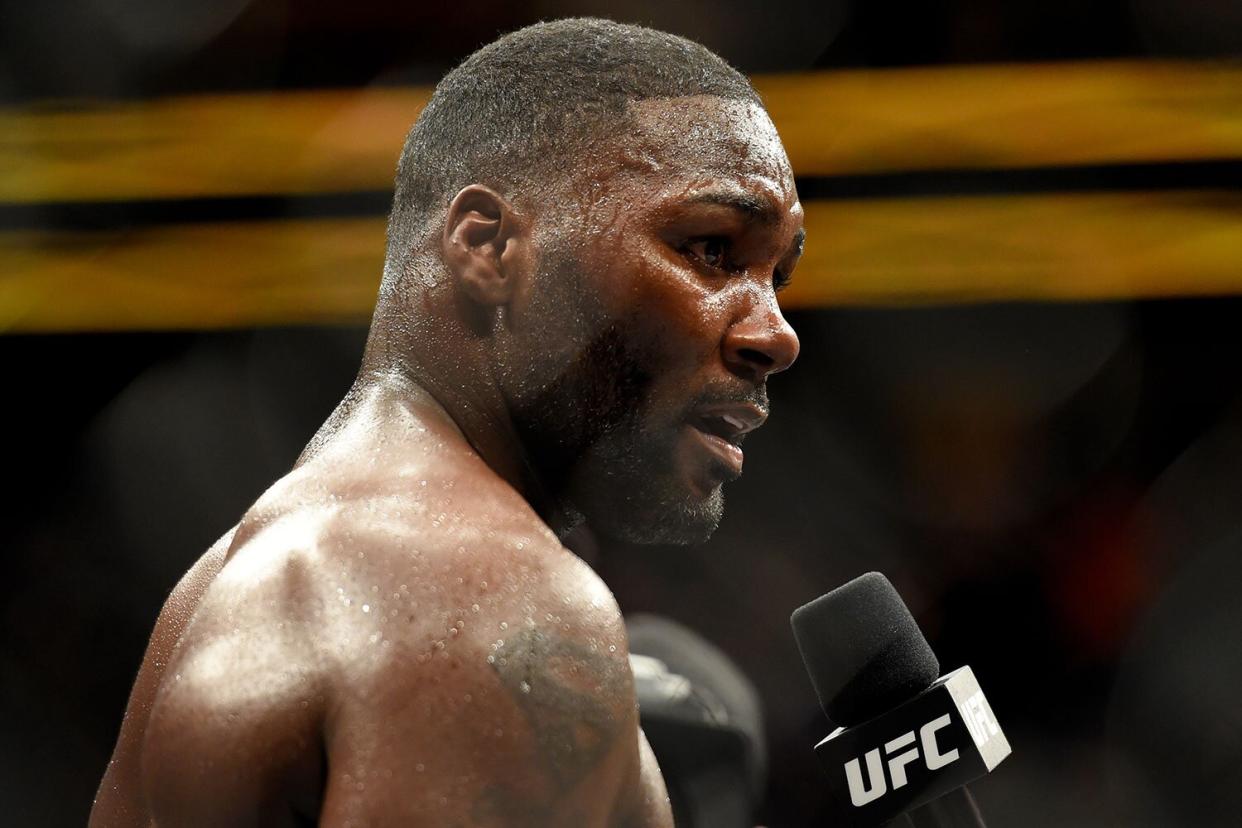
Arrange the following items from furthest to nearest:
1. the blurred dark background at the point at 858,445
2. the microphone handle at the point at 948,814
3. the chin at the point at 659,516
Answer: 1. the blurred dark background at the point at 858,445
2. the chin at the point at 659,516
3. the microphone handle at the point at 948,814

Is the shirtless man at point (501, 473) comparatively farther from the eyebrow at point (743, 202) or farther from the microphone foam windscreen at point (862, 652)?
the microphone foam windscreen at point (862, 652)

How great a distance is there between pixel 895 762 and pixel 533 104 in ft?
2.28

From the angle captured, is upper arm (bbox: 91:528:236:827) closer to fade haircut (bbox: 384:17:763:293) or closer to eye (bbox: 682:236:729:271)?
fade haircut (bbox: 384:17:763:293)

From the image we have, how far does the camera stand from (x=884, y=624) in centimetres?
139

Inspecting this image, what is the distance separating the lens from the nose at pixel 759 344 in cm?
127

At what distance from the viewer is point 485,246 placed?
1.31 metres

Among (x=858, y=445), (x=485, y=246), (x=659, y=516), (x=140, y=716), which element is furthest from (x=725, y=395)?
(x=858, y=445)

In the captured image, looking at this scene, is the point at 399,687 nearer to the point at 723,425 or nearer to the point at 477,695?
the point at 477,695

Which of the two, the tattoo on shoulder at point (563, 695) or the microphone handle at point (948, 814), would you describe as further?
the microphone handle at point (948, 814)

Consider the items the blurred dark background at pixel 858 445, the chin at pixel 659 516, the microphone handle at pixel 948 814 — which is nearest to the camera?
the microphone handle at pixel 948 814

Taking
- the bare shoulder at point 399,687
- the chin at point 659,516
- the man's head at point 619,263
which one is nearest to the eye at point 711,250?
the man's head at point 619,263

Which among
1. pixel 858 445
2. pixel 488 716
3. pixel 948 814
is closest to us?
pixel 488 716

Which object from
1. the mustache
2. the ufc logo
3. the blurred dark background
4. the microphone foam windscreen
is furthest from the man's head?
the blurred dark background

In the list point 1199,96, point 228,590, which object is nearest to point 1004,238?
point 1199,96
